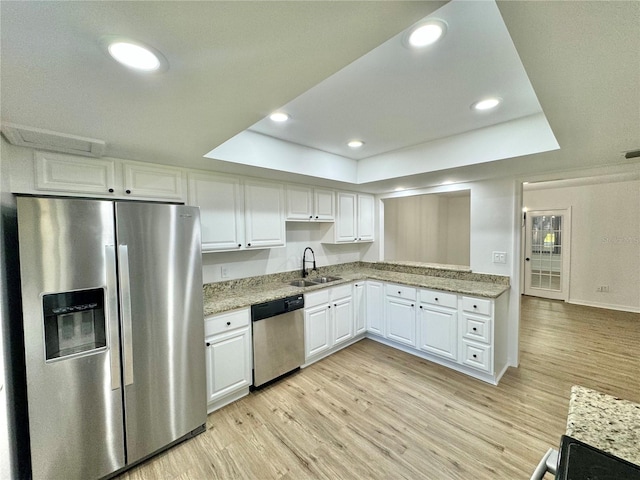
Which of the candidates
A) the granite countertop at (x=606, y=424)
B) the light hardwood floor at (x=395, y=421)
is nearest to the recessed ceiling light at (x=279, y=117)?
the granite countertop at (x=606, y=424)

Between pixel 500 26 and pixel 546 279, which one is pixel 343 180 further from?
pixel 546 279

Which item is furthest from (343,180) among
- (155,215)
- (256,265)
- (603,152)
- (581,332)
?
(581,332)

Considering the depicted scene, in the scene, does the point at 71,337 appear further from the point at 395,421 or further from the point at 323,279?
the point at 323,279

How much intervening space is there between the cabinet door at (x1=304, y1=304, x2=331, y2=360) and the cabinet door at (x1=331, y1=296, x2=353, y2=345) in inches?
4.1

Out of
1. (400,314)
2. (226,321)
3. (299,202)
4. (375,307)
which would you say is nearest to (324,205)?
(299,202)

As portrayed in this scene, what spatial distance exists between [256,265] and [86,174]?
1.73 m

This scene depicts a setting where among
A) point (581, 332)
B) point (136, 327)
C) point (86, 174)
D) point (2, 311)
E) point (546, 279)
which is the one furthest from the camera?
point (546, 279)

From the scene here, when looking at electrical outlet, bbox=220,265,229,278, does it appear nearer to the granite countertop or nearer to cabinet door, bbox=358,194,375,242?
cabinet door, bbox=358,194,375,242

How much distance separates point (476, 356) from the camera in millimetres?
2660

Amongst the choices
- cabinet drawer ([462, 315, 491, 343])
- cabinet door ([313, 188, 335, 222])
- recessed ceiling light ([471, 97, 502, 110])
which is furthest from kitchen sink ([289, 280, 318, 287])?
recessed ceiling light ([471, 97, 502, 110])

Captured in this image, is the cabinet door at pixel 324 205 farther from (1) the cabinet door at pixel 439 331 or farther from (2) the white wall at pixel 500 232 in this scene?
(2) the white wall at pixel 500 232

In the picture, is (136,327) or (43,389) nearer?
(43,389)

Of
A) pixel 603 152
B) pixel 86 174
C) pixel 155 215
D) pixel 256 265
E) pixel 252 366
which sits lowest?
pixel 252 366

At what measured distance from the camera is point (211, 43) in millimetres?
828
